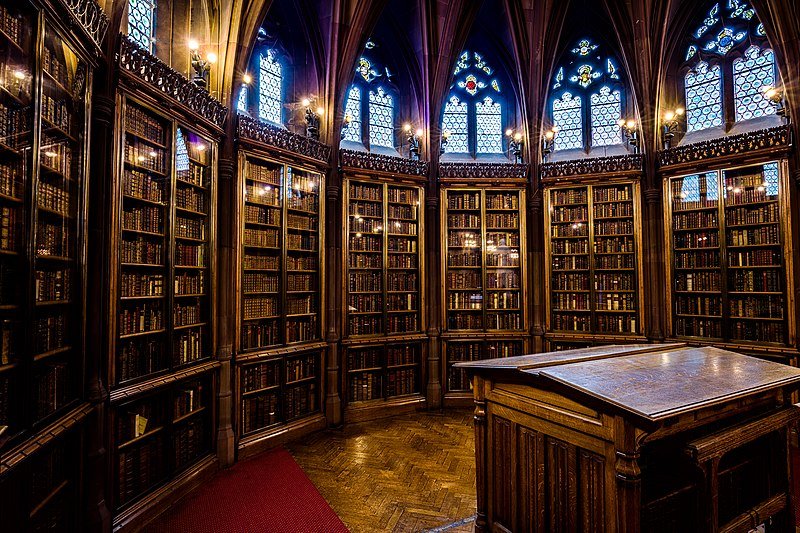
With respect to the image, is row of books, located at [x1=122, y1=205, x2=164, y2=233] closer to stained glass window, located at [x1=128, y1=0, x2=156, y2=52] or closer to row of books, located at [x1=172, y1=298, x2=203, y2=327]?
row of books, located at [x1=172, y1=298, x2=203, y2=327]

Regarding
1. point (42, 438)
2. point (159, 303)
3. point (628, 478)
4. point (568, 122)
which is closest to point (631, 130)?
point (568, 122)

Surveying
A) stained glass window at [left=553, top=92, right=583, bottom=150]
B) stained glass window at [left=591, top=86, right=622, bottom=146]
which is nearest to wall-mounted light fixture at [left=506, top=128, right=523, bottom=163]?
stained glass window at [left=553, top=92, right=583, bottom=150]

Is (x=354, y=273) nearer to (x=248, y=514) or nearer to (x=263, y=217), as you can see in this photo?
(x=263, y=217)

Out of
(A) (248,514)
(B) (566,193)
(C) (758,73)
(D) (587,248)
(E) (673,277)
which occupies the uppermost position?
(C) (758,73)

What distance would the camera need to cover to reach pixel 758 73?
6.32 m

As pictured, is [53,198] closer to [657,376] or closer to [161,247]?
[161,247]

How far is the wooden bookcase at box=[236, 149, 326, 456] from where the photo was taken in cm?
511

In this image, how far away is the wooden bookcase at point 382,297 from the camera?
6301 millimetres

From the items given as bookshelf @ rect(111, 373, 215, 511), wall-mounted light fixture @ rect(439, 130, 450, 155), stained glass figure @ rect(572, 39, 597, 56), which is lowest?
bookshelf @ rect(111, 373, 215, 511)

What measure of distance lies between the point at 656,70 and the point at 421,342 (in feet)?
17.8

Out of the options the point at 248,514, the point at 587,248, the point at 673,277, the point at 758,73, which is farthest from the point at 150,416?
the point at 758,73

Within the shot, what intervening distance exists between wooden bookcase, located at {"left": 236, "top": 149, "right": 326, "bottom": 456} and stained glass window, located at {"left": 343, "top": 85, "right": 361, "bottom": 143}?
1.44m

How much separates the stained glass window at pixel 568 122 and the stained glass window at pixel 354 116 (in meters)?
3.49

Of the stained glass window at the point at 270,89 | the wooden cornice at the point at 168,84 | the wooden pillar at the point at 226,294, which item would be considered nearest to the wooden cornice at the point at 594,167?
the stained glass window at the point at 270,89
